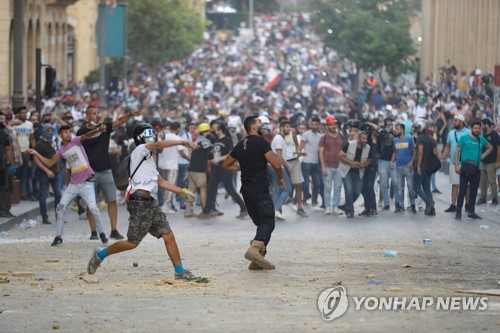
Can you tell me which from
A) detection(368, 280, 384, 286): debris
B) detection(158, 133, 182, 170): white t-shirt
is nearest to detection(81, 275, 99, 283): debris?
detection(368, 280, 384, 286): debris

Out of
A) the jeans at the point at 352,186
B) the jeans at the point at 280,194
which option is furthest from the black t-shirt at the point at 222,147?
the jeans at the point at 352,186

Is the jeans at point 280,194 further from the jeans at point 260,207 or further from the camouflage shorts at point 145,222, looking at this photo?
the camouflage shorts at point 145,222

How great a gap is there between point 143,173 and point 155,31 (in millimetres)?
51767

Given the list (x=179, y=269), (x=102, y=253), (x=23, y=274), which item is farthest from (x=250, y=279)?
(x=23, y=274)

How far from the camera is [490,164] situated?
85.3 feet

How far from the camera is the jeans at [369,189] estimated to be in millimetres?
23734

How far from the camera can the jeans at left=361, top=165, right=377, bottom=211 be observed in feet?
77.9

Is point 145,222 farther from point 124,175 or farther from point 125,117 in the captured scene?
point 125,117

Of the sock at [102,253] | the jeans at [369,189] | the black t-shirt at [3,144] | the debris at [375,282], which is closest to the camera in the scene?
the debris at [375,282]

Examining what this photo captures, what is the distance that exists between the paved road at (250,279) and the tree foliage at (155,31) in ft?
142

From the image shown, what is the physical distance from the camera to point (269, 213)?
1496 cm

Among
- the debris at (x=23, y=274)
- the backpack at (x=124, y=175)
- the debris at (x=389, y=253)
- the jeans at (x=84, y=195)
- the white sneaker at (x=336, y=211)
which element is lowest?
the white sneaker at (x=336, y=211)

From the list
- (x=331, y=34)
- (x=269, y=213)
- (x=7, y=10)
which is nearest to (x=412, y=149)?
(x=269, y=213)

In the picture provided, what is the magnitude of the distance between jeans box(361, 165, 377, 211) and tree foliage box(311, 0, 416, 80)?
37.7m
